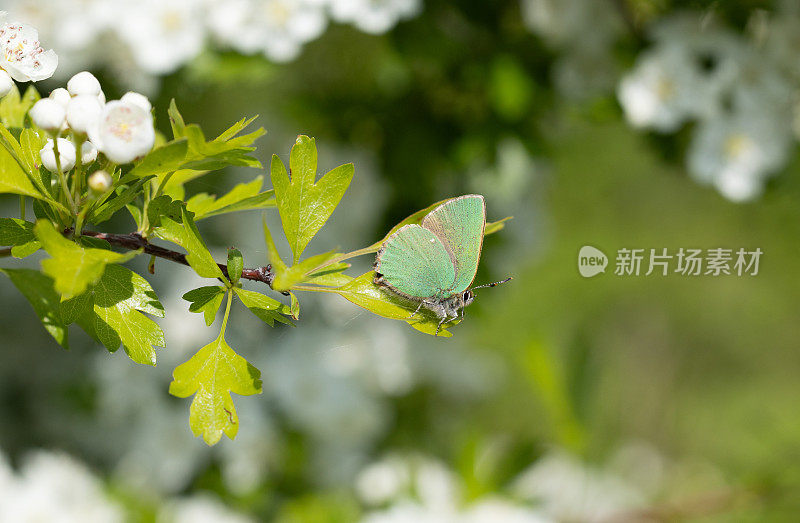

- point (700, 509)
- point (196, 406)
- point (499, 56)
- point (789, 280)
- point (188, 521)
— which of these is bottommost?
point (188, 521)

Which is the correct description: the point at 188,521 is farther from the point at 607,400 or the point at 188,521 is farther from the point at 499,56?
the point at 607,400

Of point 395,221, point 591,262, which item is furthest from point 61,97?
point 395,221

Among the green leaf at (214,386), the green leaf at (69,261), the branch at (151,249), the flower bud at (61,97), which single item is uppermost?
the flower bud at (61,97)

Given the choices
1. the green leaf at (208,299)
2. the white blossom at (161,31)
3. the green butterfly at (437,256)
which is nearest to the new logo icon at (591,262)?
the green butterfly at (437,256)

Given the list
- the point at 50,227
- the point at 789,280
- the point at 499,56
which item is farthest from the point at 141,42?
the point at 789,280

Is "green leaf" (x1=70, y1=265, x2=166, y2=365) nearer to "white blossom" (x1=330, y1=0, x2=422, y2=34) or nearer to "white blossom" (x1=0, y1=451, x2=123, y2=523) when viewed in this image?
"white blossom" (x1=330, y1=0, x2=422, y2=34)

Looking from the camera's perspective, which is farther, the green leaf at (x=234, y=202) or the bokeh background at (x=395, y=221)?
the bokeh background at (x=395, y=221)

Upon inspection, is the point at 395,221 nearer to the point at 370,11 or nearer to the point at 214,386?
the point at 370,11

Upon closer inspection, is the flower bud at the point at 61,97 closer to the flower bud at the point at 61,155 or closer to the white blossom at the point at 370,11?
the flower bud at the point at 61,155
